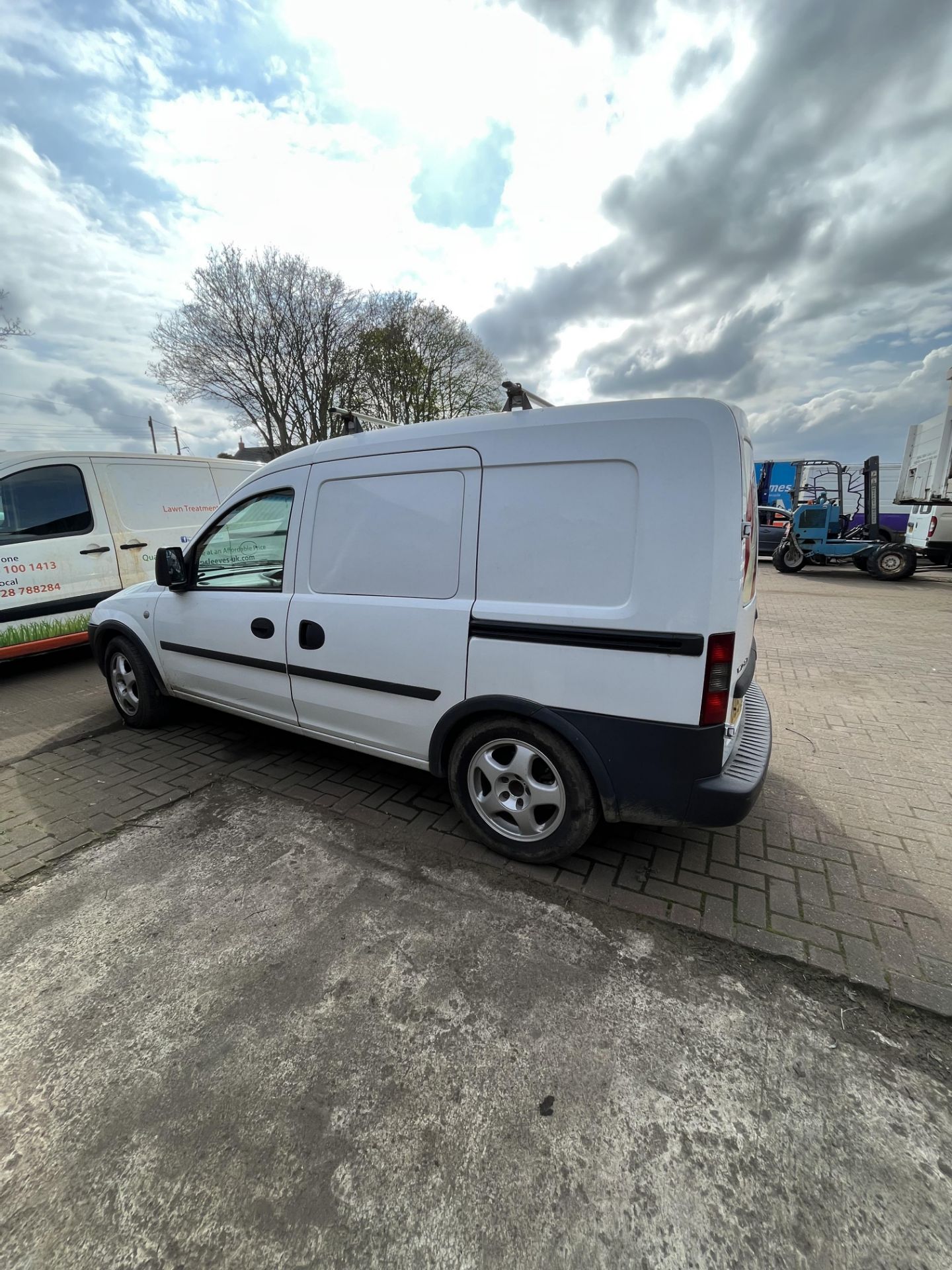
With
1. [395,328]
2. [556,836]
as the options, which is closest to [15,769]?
[556,836]

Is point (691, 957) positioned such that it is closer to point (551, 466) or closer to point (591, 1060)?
point (591, 1060)

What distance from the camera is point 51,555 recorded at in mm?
5645

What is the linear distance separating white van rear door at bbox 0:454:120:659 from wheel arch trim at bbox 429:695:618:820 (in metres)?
5.18

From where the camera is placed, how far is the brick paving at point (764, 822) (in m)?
2.23

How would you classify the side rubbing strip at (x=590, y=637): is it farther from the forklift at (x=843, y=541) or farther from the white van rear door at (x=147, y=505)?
the forklift at (x=843, y=541)

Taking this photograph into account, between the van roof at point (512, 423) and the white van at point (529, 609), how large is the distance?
0.01 metres

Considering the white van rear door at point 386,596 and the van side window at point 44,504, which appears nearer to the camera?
the white van rear door at point 386,596

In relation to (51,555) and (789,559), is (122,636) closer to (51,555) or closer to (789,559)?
(51,555)

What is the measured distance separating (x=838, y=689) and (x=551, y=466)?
446 centimetres

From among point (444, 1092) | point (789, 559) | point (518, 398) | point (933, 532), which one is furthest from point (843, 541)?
point (444, 1092)

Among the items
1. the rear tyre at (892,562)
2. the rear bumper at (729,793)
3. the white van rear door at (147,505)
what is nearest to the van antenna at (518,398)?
the rear bumper at (729,793)

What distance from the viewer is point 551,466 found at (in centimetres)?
226

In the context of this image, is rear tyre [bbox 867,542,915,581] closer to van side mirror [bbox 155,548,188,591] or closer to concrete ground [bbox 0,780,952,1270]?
concrete ground [bbox 0,780,952,1270]

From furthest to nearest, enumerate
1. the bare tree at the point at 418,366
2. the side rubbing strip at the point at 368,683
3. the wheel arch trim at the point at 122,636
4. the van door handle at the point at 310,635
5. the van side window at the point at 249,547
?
the bare tree at the point at 418,366 < the wheel arch trim at the point at 122,636 < the van side window at the point at 249,547 < the van door handle at the point at 310,635 < the side rubbing strip at the point at 368,683
